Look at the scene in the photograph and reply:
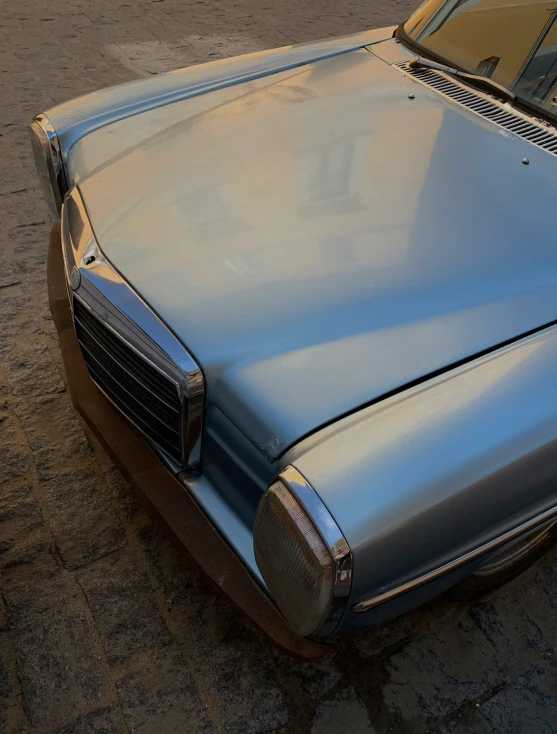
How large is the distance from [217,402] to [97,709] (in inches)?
39.1

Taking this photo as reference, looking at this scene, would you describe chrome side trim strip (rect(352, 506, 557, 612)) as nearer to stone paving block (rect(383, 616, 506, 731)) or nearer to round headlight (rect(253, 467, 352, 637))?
round headlight (rect(253, 467, 352, 637))

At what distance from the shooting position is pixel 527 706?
6.22ft

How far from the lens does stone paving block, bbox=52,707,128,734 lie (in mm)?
1759

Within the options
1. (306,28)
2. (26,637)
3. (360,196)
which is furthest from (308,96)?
(306,28)

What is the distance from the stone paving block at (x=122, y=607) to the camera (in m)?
1.93

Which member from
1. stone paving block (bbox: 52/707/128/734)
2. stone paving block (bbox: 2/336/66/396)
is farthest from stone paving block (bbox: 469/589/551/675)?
stone paving block (bbox: 2/336/66/396)

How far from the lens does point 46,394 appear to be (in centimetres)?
265

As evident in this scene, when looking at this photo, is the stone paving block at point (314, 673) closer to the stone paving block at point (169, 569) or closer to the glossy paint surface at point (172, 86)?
the stone paving block at point (169, 569)

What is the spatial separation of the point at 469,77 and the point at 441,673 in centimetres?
210

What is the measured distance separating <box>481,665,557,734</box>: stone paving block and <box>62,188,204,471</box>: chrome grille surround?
Answer: 3.85ft

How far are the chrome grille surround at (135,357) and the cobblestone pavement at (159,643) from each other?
0.57 metres

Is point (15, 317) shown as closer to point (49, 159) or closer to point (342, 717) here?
point (49, 159)

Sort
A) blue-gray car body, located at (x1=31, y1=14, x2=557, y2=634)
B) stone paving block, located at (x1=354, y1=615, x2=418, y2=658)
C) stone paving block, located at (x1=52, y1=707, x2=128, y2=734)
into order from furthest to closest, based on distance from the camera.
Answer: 1. stone paving block, located at (x1=354, y1=615, x2=418, y2=658)
2. stone paving block, located at (x1=52, y1=707, x2=128, y2=734)
3. blue-gray car body, located at (x1=31, y1=14, x2=557, y2=634)

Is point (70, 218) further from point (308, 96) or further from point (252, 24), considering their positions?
point (252, 24)
